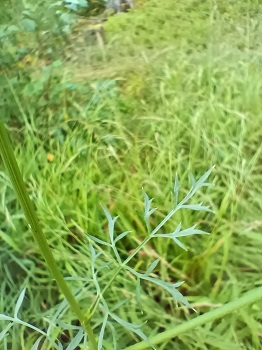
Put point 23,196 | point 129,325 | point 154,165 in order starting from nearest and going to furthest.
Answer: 1. point 23,196
2. point 129,325
3. point 154,165

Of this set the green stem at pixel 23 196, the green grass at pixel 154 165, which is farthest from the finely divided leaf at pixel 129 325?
the green grass at pixel 154 165

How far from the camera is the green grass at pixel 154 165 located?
0.78 meters

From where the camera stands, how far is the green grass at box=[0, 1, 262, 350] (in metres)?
0.78

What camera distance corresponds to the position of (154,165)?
2.84 ft

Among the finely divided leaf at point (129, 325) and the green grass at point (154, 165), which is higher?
the finely divided leaf at point (129, 325)

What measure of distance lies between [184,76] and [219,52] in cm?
8

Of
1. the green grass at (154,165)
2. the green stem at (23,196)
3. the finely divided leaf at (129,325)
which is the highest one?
the green stem at (23,196)

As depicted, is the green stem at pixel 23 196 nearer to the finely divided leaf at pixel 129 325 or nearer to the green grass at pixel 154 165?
the finely divided leaf at pixel 129 325

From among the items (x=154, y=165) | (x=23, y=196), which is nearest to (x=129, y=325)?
(x=23, y=196)

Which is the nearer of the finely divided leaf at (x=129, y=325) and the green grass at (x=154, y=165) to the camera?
the finely divided leaf at (x=129, y=325)

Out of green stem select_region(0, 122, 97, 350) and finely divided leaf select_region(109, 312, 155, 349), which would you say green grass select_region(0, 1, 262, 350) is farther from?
green stem select_region(0, 122, 97, 350)

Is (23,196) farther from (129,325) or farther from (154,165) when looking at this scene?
(154,165)

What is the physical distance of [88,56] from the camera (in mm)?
958

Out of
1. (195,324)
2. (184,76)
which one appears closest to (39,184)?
(184,76)
